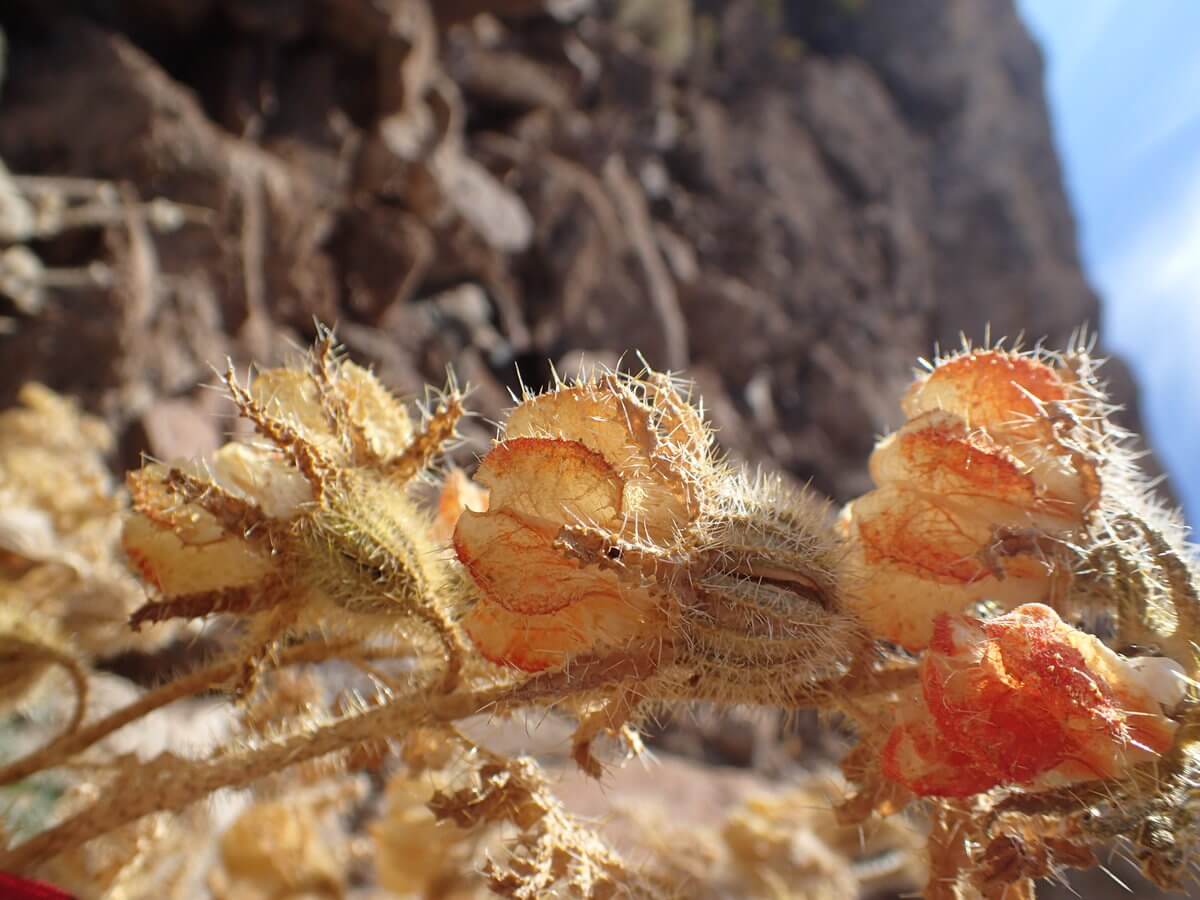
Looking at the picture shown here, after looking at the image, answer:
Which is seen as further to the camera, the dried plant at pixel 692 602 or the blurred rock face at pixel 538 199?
the blurred rock face at pixel 538 199

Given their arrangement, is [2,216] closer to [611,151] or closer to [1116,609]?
[1116,609]

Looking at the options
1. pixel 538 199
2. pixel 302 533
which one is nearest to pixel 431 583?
pixel 302 533

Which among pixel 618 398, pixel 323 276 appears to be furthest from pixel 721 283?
pixel 618 398

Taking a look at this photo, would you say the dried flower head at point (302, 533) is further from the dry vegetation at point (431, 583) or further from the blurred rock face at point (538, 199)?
the blurred rock face at point (538, 199)

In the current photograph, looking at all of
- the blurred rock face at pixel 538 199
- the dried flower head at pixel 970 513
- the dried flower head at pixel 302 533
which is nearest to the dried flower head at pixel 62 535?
the dried flower head at pixel 302 533

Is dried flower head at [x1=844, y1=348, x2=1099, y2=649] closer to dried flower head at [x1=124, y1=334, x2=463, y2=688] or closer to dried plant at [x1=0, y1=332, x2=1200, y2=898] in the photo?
dried plant at [x1=0, y1=332, x2=1200, y2=898]

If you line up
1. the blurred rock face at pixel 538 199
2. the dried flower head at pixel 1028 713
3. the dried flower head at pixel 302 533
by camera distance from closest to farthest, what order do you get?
the dried flower head at pixel 1028 713
the dried flower head at pixel 302 533
the blurred rock face at pixel 538 199

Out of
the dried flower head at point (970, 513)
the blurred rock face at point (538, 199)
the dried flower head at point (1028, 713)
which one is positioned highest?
the blurred rock face at point (538, 199)
